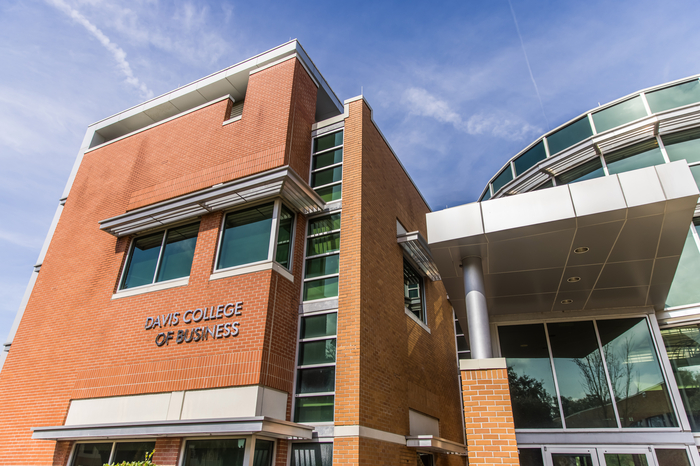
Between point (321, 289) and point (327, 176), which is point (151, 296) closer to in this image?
point (321, 289)

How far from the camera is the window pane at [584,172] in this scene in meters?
13.7

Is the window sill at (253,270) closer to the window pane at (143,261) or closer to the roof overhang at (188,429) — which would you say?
the window pane at (143,261)

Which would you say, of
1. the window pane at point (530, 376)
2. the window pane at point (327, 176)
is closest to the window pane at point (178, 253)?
the window pane at point (327, 176)

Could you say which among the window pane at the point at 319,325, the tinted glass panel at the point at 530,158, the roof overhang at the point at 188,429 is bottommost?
the roof overhang at the point at 188,429

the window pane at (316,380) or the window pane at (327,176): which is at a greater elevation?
the window pane at (327,176)

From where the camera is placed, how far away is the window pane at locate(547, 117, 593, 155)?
14344mm

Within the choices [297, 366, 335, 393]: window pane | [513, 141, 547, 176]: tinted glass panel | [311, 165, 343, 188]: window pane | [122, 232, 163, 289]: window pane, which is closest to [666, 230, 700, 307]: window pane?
[513, 141, 547, 176]: tinted glass panel

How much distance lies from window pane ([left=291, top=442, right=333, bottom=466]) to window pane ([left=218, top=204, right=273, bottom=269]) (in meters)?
4.07

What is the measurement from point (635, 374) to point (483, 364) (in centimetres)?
659

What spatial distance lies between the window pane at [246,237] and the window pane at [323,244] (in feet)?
4.28

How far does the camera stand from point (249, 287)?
9.31 meters

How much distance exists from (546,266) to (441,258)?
83.2 inches

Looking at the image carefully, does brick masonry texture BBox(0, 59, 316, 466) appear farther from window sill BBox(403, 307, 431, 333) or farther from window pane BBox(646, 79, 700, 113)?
window pane BBox(646, 79, 700, 113)

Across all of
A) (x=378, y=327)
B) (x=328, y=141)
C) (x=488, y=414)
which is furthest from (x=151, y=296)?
(x=488, y=414)
